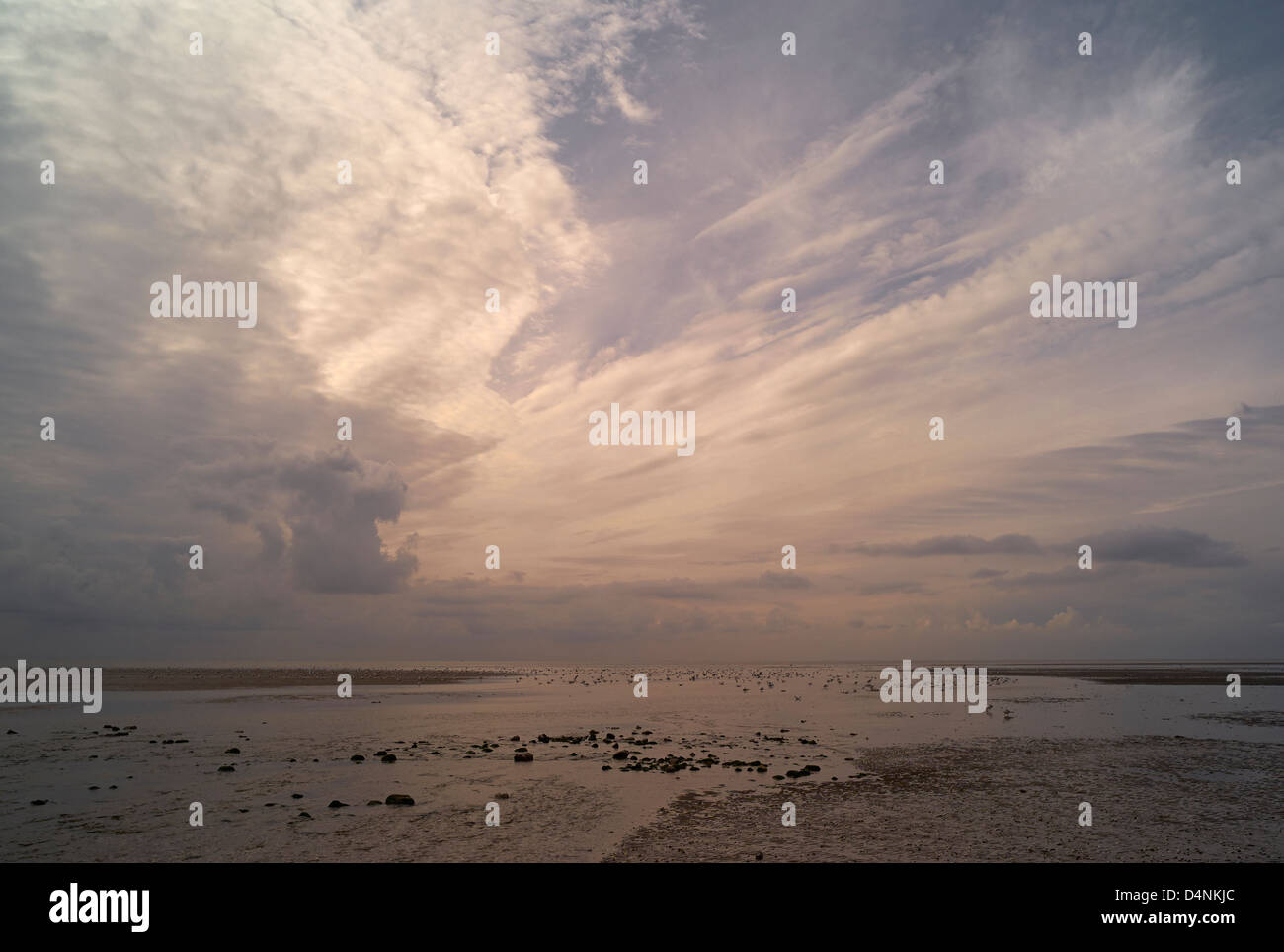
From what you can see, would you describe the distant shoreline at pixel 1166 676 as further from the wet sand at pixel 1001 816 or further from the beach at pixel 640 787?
the wet sand at pixel 1001 816

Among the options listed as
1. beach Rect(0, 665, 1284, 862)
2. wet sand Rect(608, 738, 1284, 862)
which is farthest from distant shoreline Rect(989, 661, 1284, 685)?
wet sand Rect(608, 738, 1284, 862)

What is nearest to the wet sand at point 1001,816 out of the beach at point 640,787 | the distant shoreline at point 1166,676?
the beach at point 640,787

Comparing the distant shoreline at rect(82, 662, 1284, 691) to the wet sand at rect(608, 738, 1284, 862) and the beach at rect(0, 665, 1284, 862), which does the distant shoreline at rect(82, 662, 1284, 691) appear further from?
the wet sand at rect(608, 738, 1284, 862)

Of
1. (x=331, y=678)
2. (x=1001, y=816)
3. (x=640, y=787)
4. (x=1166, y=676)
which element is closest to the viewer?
(x=1001, y=816)

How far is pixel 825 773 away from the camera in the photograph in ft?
103

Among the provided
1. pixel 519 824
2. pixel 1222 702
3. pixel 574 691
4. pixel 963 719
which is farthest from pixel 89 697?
pixel 1222 702

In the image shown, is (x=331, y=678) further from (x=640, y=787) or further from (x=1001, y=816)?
(x=1001, y=816)

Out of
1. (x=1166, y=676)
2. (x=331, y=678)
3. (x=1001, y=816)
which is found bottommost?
(x=1166, y=676)

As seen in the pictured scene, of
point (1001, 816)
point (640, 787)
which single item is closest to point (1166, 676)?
point (1001, 816)
